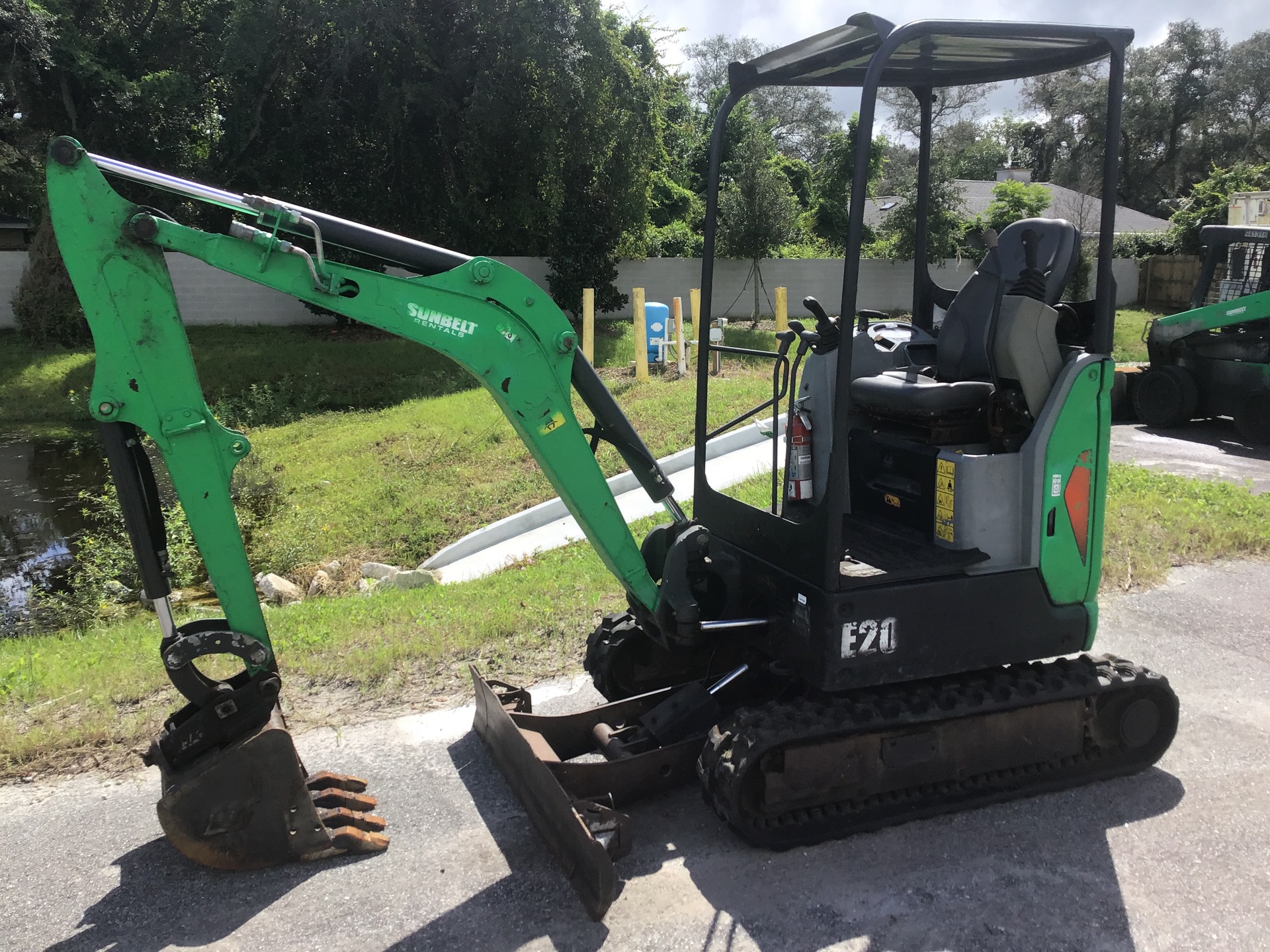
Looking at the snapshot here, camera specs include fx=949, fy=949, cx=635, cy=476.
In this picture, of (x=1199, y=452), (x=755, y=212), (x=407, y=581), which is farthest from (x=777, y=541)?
(x=755, y=212)

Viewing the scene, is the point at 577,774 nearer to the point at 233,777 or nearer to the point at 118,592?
the point at 233,777

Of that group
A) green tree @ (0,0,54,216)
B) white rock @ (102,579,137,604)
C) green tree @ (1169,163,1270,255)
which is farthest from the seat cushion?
green tree @ (1169,163,1270,255)

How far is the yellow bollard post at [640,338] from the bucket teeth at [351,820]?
38.7 ft

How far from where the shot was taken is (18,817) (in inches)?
150

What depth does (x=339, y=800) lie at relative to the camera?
3.78m

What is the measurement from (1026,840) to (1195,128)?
52156mm

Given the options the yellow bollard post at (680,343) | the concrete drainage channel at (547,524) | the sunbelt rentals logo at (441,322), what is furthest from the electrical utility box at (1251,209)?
the sunbelt rentals logo at (441,322)

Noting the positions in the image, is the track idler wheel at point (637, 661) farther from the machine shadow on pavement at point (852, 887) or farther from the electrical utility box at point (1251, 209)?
the electrical utility box at point (1251, 209)

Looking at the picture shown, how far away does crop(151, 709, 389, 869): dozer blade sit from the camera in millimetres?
3377

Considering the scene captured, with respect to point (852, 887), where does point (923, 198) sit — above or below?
above

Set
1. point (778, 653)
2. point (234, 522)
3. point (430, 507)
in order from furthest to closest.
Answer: point (430, 507) < point (778, 653) < point (234, 522)

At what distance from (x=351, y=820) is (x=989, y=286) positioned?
11.1ft

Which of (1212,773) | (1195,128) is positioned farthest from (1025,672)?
(1195,128)

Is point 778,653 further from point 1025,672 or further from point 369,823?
point 369,823
